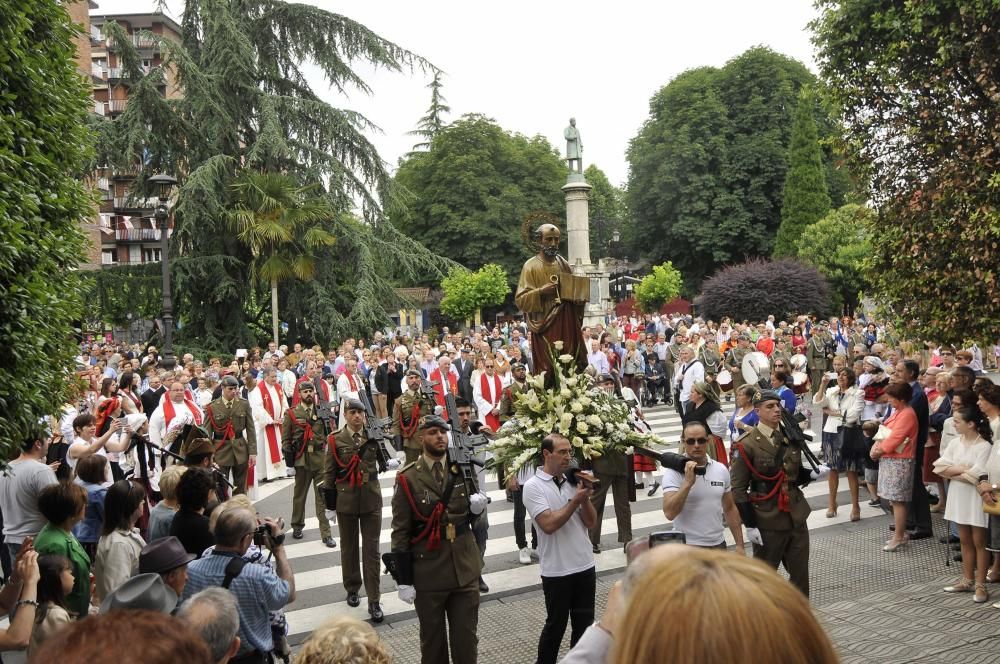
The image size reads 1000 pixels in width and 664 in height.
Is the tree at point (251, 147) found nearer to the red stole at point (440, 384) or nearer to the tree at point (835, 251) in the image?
the red stole at point (440, 384)

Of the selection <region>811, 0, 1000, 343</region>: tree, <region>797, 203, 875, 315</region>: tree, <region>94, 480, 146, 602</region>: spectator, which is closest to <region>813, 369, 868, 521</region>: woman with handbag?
<region>811, 0, 1000, 343</region>: tree

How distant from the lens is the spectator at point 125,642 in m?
Answer: 1.75

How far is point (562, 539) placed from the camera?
19.6 feet

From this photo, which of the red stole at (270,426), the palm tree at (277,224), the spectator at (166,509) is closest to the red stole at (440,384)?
the red stole at (270,426)

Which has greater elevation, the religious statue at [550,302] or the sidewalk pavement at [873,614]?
the religious statue at [550,302]

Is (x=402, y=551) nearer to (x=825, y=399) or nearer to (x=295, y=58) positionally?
(x=825, y=399)

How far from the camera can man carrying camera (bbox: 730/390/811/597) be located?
680cm

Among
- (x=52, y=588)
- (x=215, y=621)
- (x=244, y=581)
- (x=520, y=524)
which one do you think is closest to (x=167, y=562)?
(x=244, y=581)

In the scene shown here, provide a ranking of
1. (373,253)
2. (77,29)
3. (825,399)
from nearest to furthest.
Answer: (77,29) < (825,399) < (373,253)

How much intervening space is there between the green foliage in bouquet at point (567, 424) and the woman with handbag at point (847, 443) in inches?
170

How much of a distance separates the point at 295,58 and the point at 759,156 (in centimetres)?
3250

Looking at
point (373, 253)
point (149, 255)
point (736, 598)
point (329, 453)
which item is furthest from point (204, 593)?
point (149, 255)

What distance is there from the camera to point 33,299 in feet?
18.1

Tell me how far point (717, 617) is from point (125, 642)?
4.14ft
